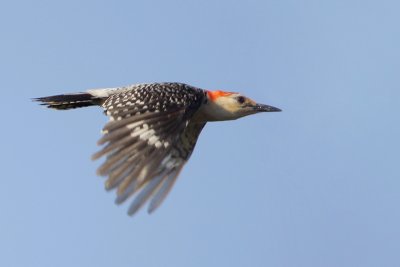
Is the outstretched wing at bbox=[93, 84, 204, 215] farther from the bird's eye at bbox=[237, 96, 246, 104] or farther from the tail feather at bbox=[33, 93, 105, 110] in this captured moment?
the bird's eye at bbox=[237, 96, 246, 104]

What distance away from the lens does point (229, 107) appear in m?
15.3

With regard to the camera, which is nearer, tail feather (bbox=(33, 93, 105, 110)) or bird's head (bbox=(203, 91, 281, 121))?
tail feather (bbox=(33, 93, 105, 110))

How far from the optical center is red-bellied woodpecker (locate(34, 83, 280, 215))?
11297mm

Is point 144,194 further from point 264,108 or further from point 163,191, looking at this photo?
point 264,108

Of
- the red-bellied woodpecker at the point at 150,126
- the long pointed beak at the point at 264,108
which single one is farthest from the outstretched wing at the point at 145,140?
the long pointed beak at the point at 264,108

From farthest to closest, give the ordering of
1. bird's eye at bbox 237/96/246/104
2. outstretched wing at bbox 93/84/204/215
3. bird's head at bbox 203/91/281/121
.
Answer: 1. bird's eye at bbox 237/96/246/104
2. bird's head at bbox 203/91/281/121
3. outstretched wing at bbox 93/84/204/215

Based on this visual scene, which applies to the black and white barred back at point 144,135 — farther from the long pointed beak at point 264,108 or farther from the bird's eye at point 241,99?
the long pointed beak at point 264,108

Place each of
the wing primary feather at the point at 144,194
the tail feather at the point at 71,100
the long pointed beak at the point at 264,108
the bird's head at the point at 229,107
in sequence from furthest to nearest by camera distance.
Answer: the long pointed beak at the point at 264,108, the bird's head at the point at 229,107, the tail feather at the point at 71,100, the wing primary feather at the point at 144,194

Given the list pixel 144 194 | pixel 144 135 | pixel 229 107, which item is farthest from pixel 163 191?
pixel 229 107

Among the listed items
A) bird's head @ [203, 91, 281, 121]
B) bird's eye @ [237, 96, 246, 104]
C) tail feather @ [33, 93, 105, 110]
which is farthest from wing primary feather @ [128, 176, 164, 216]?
bird's eye @ [237, 96, 246, 104]

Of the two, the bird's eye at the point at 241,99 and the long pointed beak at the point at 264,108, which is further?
the long pointed beak at the point at 264,108

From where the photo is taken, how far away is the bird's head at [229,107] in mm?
15088

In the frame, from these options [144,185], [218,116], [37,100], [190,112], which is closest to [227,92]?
[218,116]

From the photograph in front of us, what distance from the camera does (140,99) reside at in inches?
511
